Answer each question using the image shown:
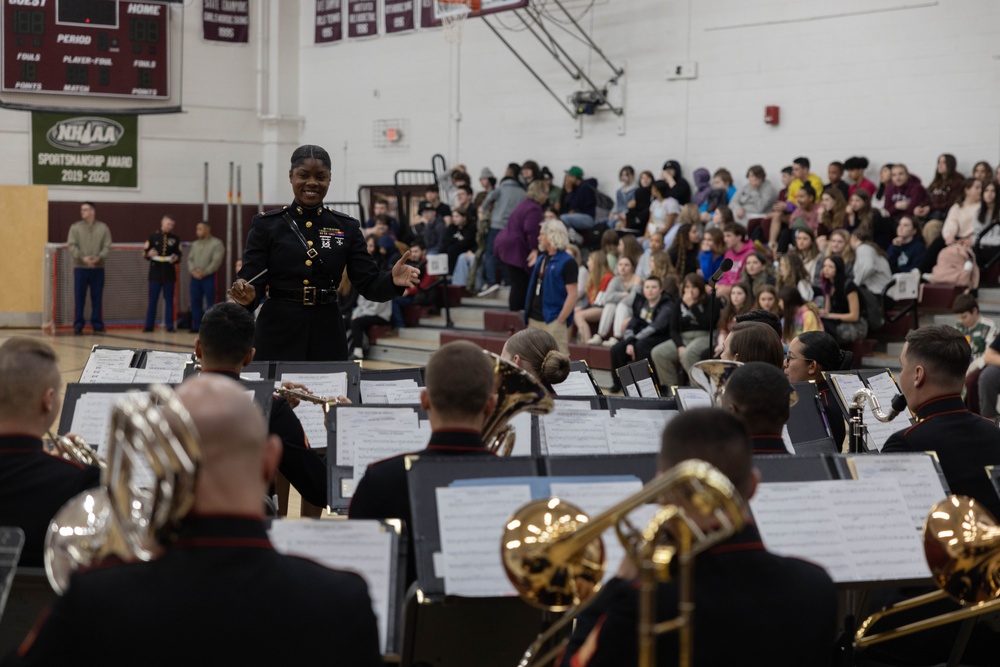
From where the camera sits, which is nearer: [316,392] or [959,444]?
[959,444]

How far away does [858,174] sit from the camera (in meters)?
12.1

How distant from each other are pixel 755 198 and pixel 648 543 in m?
11.4

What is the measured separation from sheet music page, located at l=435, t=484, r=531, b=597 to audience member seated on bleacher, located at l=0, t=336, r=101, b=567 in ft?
2.92

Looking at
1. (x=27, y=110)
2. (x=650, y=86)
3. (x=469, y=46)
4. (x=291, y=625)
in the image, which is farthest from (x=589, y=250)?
(x=291, y=625)

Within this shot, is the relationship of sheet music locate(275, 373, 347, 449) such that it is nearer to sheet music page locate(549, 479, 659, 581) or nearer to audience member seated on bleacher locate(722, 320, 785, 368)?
audience member seated on bleacher locate(722, 320, 785, 368)

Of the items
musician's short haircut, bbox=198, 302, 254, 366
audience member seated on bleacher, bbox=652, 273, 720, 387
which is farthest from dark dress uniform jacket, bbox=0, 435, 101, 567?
audience member seated on bleacher, bbox=652, 273, 720, 387

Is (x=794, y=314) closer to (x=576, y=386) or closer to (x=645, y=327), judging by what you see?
(x=645, y=327)

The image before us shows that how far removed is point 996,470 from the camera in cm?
292

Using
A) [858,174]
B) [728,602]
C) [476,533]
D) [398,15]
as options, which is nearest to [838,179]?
[858,174]

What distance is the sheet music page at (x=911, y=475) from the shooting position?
2.97 metres

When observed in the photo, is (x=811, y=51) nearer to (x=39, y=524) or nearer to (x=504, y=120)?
(x=504, y=120)

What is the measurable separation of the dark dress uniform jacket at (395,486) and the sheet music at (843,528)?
716mm

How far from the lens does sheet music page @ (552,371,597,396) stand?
4.96 meters

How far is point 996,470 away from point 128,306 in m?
15.8
